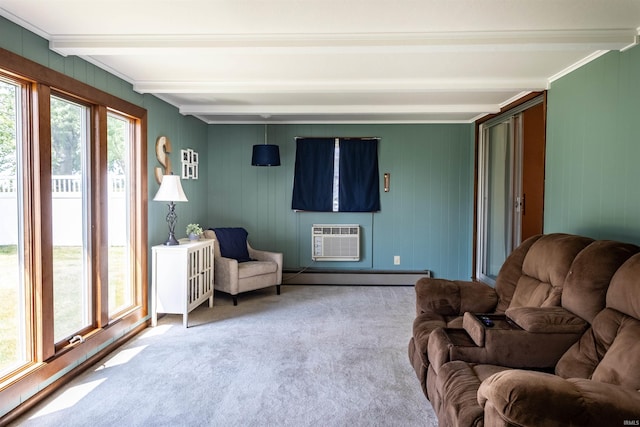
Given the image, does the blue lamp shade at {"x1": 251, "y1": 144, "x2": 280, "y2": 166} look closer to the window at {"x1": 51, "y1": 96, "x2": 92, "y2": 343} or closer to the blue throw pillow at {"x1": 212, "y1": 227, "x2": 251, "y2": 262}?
the blue throw pillow at {"x1": 212, "y1": 227, "x2": 251, "y2": 262}

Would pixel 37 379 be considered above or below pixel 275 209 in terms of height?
below

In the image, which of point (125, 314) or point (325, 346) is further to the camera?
point (125, 314)

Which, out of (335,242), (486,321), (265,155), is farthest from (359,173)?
(486,321)

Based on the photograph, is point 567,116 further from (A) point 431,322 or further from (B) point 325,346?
(B) point 325,346

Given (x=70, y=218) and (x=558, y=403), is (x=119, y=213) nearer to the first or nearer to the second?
(x=70, y=218)

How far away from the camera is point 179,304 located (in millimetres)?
3900

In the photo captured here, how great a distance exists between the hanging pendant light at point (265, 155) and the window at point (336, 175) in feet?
Result: 1.64

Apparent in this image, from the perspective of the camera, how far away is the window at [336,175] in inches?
226

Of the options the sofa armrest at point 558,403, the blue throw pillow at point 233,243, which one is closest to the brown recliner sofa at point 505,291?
the sofa armrest at point 558,403

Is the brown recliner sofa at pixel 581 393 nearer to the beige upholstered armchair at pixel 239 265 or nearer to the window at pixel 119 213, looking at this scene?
the window at pixel 119 213

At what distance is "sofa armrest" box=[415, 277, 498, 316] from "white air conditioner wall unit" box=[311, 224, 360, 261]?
274cm

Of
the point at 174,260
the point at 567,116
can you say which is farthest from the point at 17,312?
the point at 567,116

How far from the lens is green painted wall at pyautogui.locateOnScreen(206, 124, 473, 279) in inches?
227

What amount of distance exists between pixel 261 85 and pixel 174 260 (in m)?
1.81
